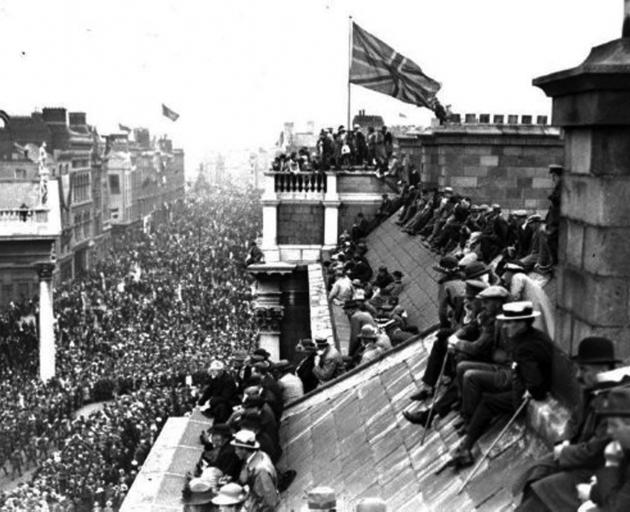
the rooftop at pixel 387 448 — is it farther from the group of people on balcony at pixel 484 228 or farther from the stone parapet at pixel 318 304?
the stone parapet at pixel 318 304

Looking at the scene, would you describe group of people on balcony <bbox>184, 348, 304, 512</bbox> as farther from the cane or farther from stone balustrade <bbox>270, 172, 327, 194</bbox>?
stone balustrade <bbox>270, 172, 327, 194</bbox>

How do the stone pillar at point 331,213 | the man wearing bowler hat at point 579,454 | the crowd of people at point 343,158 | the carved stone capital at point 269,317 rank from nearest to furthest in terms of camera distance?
1. the man wearing bowler hat at point 579,454
2. the carved stone capital at point 269,317
3. the stone pillar at point 331,213
4. the crowd of people at point 343,158

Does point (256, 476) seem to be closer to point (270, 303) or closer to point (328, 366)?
point (328, 366)

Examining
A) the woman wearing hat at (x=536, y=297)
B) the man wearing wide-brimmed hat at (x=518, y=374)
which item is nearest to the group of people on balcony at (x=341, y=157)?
the woman wearing hat at (x=536, y=297)

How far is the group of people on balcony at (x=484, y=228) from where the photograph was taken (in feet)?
44.2

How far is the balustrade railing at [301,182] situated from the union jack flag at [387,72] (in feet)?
13.9

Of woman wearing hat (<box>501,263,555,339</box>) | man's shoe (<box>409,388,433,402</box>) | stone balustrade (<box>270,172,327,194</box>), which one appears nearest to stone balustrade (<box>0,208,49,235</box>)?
stone balustrade (<box>270,172,327,194</box>)

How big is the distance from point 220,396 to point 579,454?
286 inches

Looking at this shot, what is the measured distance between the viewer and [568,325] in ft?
25.5

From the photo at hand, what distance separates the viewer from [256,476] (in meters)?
8.23

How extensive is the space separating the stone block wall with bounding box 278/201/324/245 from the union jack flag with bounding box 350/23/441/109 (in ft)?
16.1

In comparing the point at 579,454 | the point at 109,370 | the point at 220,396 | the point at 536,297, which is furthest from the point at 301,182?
the point at 579,454

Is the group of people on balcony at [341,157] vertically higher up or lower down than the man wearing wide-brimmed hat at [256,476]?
higher up

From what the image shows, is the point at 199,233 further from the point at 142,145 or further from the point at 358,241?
the point at 358,241
